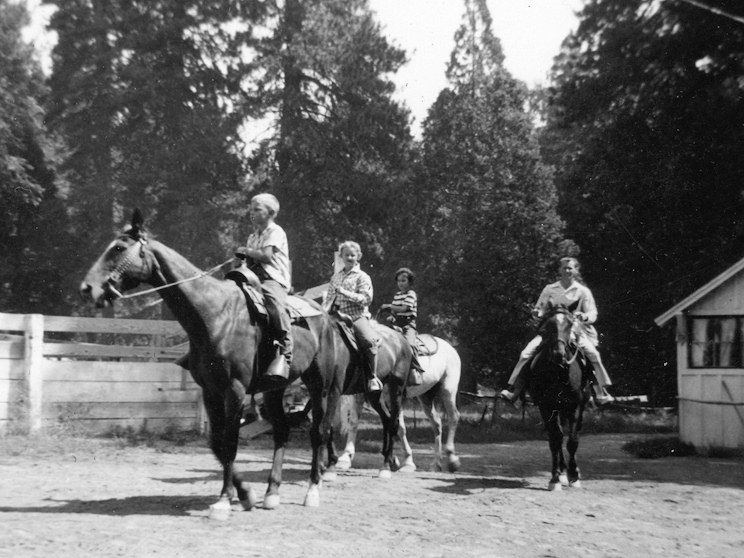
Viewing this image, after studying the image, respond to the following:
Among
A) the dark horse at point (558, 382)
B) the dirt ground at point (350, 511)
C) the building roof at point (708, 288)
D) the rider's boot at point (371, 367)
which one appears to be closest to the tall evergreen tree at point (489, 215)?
the building roof at point (708, 288)

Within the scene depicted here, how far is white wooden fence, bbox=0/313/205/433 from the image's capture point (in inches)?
548

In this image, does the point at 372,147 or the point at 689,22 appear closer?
the point at 689,22

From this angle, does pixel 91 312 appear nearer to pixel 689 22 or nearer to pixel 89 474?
pixel 689 22

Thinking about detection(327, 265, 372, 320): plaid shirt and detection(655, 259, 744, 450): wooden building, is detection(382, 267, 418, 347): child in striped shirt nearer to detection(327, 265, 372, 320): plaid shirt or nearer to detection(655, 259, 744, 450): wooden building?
detection(327, 265, 372, 320): plaid shirt

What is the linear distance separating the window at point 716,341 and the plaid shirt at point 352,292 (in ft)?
39.8

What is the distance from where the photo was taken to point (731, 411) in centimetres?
2052

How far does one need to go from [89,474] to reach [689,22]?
18.8 meters

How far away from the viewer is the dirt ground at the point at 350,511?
276 inches

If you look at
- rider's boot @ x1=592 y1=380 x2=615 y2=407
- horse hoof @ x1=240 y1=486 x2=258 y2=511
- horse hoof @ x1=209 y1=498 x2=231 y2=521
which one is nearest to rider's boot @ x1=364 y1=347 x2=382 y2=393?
horse hoof @ x1=240 y1=486 x2=258 y2=511

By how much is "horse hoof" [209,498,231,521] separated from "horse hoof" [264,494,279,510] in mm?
664

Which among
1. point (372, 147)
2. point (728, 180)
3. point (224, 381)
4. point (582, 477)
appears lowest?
point (582, 477)

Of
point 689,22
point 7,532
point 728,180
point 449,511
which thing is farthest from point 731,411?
point 7,532

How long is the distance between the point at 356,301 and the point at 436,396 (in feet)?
12.4

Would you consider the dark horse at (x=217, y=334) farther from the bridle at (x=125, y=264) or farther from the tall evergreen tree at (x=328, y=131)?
the tall evergreen tree at (x=328, y=131)
